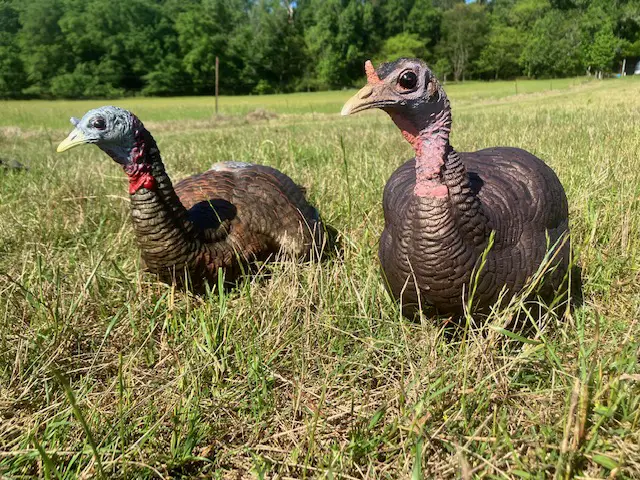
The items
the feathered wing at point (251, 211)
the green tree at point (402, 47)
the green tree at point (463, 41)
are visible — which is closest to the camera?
the feathered wing at point (251, 211)

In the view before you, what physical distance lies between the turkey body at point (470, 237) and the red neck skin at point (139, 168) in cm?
133

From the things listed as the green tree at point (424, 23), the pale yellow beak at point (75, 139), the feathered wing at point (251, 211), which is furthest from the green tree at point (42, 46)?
the green tree at point (424, 23)

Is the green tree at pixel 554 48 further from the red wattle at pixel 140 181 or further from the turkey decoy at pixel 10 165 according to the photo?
the red wattle at pixel 140 181

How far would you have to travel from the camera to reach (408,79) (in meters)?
1.78

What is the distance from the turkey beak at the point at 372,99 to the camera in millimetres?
1821

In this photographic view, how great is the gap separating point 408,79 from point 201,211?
1.69 m

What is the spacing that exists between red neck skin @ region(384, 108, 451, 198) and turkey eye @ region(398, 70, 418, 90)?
0.16 metres

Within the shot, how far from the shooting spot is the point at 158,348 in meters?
2.26

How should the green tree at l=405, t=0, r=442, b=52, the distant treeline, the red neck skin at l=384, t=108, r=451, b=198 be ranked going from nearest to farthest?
the red neck skin at l=384, t=108, r=451, b=198 → the distant treeline → the green tree at l=405, t=0, r=442, b=52

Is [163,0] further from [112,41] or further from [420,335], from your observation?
[420,335]

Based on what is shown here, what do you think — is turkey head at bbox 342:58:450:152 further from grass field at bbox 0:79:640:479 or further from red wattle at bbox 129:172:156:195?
red wattle at bbox 129:172:156:195

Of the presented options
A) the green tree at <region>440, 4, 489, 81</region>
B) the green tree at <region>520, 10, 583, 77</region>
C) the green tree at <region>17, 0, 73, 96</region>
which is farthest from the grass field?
the green tree at <region>440, 4, 489, 81</region>

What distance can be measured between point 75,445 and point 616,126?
7.87 meters

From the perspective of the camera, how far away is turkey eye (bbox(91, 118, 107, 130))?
2.35 metres
